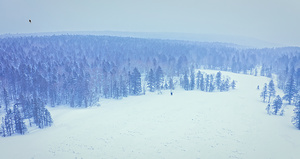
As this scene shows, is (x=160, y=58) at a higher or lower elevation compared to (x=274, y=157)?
higher

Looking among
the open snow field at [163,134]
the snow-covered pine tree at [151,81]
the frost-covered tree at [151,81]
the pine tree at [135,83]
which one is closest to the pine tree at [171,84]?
the frost-covered tree at [151,81]

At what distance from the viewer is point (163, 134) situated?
4297cm

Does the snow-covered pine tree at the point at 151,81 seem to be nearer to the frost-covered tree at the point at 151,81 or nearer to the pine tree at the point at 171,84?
the frost-covered tree at the point at 151,81

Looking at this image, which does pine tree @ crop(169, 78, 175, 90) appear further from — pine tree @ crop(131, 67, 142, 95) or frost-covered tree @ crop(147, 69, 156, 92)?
pine tree @ crop(131, 67, 142, 95)

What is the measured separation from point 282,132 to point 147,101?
4020 cm

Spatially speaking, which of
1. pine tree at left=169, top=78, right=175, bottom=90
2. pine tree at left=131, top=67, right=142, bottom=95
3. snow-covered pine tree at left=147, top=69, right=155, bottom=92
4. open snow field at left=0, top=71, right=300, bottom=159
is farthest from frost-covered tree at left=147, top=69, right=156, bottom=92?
open snow field at left=0, top=71, right=300, bottom=159

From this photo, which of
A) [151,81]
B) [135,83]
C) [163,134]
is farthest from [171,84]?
[163,134]

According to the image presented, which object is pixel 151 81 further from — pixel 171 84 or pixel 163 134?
pixel 163 134

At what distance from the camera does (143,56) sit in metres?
132

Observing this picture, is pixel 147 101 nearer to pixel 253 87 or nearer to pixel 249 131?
pixel 249 131

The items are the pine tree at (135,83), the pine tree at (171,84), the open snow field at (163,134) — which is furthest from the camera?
the pine tree at (171,84)

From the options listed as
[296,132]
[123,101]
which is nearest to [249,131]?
[296,132]

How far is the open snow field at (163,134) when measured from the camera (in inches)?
1394

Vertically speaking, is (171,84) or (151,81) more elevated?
(151,81)
